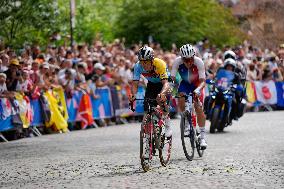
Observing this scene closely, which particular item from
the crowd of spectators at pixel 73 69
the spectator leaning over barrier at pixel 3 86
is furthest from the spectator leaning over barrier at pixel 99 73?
the spectator leaning over barrier at pixel 3 86

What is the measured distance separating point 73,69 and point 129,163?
1084 centimetres

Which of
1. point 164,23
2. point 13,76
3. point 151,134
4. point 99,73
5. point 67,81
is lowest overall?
point 151,134

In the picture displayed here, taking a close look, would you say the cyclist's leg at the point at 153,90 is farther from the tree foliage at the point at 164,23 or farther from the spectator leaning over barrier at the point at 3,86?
the tree foliage at the point at 164,23

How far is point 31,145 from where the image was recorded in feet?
66.2

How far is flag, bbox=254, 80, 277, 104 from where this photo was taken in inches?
1336

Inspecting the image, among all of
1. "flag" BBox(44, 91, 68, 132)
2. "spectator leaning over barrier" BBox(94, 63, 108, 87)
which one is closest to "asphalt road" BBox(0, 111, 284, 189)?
"flag" BBox(44, 91, 68, 132)

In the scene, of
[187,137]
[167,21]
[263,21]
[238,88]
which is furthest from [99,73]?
[167,21]

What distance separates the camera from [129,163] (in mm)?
15172

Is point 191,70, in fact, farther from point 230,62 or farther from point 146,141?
point 230,62

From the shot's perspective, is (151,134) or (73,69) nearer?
(151,134)

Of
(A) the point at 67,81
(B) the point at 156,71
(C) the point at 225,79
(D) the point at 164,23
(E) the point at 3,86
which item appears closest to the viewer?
(B) the point at 156,71

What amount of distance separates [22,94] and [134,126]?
4718mm

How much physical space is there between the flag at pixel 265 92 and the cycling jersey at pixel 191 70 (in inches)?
683

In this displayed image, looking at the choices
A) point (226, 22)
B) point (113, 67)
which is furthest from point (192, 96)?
point (226, 22)
